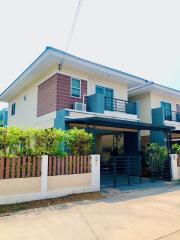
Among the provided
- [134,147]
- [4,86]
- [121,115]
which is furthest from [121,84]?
[4,86]

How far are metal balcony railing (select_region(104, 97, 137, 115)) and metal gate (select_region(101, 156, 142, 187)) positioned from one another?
3.65 metres

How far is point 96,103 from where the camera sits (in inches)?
521

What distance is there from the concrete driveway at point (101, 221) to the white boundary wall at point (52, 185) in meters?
0.93

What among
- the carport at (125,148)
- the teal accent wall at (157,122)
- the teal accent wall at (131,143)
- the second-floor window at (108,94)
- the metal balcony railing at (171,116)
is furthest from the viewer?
the metal balcony railing at (171,116)

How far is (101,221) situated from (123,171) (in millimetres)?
9541

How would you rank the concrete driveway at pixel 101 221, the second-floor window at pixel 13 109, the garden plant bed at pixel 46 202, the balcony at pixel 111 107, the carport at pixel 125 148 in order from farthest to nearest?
the second-floor window at pixel 13 109 → the balcony at pixel 111 107 → the carport at pixel 125 148 → the garden plant bed at pixel 46 202 → the concrete driveway at pixel 101 221

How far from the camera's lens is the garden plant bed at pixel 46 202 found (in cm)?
623

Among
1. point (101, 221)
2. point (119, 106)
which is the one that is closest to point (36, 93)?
point (119, 106)

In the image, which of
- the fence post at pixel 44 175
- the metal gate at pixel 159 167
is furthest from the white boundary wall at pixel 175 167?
the fence post at pixel 44 175

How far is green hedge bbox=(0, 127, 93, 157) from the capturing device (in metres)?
7.39

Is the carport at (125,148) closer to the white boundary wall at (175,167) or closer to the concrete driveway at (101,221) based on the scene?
the white boundary wall at (175,167)

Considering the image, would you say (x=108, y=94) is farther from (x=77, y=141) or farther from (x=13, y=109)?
(x=13, y=109)

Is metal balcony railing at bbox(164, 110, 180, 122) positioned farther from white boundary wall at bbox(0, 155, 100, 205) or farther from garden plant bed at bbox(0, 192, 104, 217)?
garden plant bed at bbox(0, 192, 104, 217)

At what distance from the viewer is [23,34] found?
8555 mm
